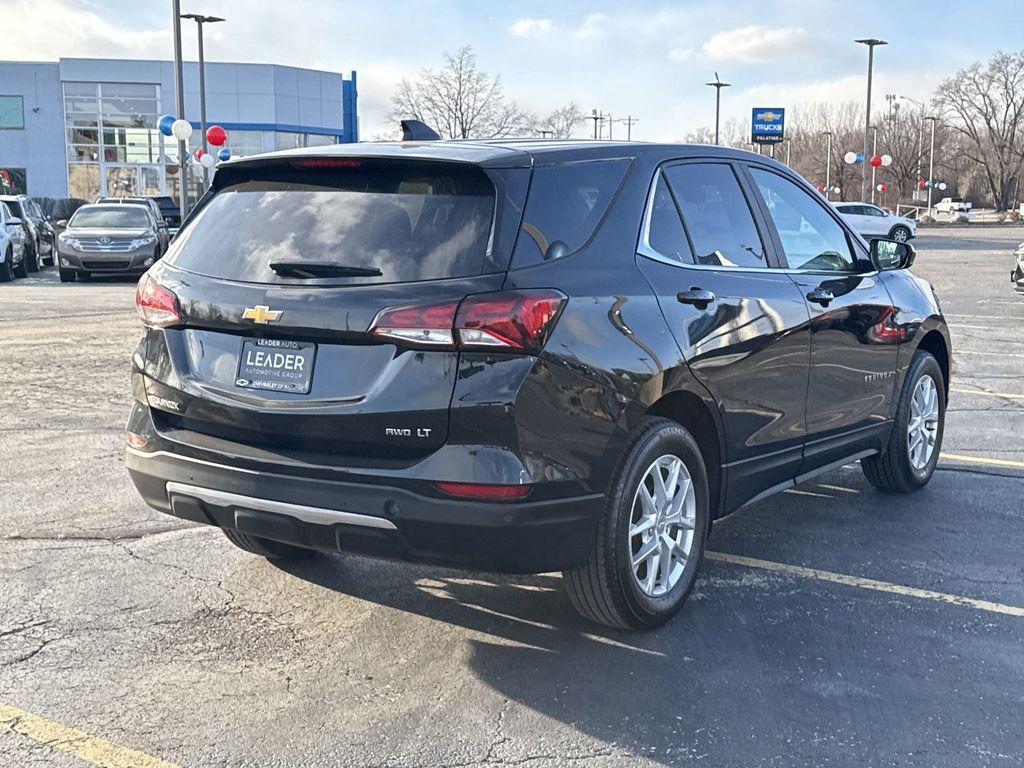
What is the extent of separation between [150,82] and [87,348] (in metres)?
44.5

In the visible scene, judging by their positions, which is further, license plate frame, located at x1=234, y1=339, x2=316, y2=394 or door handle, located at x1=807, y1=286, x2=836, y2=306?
door handle, located at x1=807, y1=286, x2=836, y2=306

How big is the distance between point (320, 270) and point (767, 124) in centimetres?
7465

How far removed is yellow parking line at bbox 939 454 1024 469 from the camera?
6.88m

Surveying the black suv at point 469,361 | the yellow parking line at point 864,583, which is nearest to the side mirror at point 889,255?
the black suv at point 469,361

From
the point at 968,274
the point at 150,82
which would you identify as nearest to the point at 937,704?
the point at 968,274

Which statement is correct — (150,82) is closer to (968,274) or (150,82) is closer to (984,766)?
(968,274)

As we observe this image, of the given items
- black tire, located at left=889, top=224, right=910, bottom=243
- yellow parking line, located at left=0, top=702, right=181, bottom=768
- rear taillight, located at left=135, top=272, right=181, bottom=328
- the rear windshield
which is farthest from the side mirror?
black tire, located at left=889, top=224, right=910, bottom=243

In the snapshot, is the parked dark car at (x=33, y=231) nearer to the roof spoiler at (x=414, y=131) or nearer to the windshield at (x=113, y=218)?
the windshield at (x=113, y=218)

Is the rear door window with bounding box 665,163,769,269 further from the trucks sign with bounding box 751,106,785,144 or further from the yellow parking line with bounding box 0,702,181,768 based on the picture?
the trucks sign with bounding box 751,106,785,144

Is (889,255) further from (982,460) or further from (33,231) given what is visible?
(33,231)

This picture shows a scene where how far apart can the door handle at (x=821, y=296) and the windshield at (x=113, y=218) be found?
65.8ft

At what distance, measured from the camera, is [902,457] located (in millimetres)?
6086

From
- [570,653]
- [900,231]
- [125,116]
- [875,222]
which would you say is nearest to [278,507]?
[570,653]

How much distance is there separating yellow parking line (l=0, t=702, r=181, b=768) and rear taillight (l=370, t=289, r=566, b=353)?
142 centimetres
